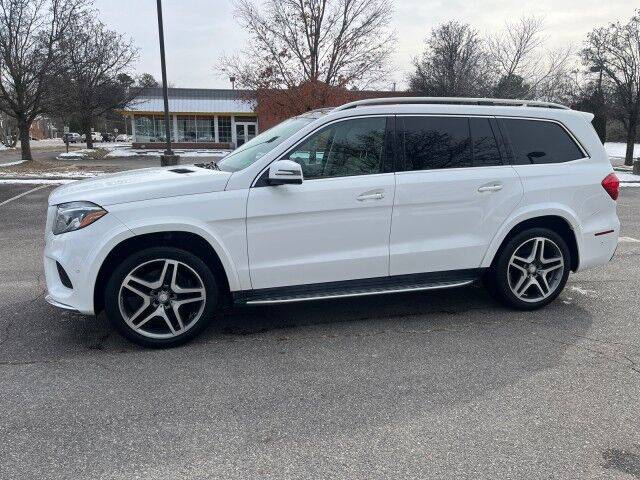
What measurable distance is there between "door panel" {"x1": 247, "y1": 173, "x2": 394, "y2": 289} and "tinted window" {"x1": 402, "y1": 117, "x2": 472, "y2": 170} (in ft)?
1.12

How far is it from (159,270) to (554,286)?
3.57 m

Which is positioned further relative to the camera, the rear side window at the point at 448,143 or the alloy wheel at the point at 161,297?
the rear side window at the point at 448,143

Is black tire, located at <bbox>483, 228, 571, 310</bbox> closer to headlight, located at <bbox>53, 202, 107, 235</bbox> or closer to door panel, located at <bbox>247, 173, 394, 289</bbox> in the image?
door panel, located at <bbox>247, 173, 394, 289</bbox>

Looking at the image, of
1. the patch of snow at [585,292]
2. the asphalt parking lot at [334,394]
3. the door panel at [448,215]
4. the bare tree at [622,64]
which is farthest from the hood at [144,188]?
the bare tree at [622,64]

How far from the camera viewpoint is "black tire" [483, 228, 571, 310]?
15.4ft

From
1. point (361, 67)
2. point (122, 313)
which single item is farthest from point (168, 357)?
point (361, 67)

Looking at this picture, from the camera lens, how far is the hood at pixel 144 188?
3809 mm

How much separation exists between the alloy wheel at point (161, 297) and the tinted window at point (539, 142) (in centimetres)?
305

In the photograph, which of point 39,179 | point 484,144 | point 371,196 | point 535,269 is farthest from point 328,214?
point 39,179

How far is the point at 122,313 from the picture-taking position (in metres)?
3.87

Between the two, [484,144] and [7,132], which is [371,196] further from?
[7,132]

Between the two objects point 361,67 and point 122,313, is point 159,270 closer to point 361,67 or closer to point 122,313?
point 122,313

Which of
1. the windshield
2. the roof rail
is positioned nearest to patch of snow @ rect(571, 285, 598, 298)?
the roof rail

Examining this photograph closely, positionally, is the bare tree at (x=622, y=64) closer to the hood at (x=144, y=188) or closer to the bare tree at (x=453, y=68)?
the bare tree at (x=453, y=68)
